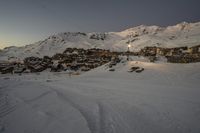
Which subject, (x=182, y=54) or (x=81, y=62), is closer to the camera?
(x=182, y=54)

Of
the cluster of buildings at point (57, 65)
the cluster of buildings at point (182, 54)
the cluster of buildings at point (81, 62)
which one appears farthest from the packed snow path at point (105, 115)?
the cluster of buildings at point (57, 65)

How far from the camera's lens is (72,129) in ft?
31.7

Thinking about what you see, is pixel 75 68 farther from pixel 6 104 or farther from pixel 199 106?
pixel 199 106

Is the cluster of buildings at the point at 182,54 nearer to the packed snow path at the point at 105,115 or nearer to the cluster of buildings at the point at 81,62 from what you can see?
the cluster of buildings at the point at 81,62

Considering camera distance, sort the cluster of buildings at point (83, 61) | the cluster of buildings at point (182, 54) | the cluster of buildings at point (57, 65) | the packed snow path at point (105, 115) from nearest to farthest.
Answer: the packed snow path at point (105, 115) < the cluster of buildings at point (182, 54) < the cluster of buildings at point (57, 65) < the cluster of buildings at point (83, 61)

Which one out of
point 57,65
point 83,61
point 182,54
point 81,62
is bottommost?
point 81,62

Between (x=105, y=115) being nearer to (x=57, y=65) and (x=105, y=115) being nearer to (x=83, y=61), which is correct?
(x=57, y=65)

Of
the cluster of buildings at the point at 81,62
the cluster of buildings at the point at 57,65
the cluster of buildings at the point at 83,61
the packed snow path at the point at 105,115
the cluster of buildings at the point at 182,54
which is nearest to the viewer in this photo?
→ the packed snow path at the point at 105,115

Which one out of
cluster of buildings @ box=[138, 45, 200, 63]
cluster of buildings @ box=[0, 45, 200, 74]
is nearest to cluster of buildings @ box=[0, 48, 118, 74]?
cluster of buildings @ box=[0, 45, 200, 74]

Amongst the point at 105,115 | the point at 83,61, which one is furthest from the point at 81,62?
the point at 105,115

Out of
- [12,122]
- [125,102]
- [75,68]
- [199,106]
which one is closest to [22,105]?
[12,122]

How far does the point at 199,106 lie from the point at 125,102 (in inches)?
196

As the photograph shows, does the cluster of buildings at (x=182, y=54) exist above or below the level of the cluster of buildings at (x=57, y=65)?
above

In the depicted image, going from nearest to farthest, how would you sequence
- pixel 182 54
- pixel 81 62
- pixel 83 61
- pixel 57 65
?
pixel 182 54, pixel 57 65, pixel 81 62, pixel 83 61
